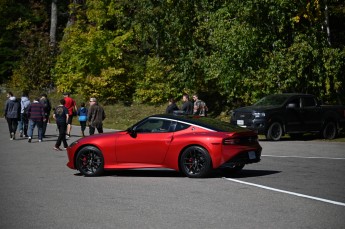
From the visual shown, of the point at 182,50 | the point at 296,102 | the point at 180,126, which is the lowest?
the point at 180,126

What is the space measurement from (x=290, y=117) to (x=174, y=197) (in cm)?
1628

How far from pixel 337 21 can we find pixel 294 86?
8570mm

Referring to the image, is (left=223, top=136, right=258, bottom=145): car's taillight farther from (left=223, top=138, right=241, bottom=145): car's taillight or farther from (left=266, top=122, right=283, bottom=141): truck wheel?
(left=266, top=122, right=283, bottom=141): truck wheel

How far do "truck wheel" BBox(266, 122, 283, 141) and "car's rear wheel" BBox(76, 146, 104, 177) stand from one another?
40.7 ft

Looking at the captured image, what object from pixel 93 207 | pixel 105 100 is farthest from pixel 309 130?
pixel 105 100

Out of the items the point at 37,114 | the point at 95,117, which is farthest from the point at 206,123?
the point at 37,114

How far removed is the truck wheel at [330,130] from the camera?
95.7 ft

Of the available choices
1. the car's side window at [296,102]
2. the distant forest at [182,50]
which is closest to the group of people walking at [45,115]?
the car's side window at [296,102]

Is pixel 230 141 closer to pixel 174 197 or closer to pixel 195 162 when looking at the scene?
pixel 195 162

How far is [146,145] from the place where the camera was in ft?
50.8

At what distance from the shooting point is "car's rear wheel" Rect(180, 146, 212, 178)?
14859 mm

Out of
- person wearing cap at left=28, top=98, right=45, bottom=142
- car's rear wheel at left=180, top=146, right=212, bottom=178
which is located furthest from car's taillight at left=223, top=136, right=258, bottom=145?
person wearing cap at left=28, top=98, right=45, bottom=142

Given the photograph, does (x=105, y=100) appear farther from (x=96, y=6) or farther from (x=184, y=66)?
(x=184, y=66)

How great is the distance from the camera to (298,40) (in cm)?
3241
